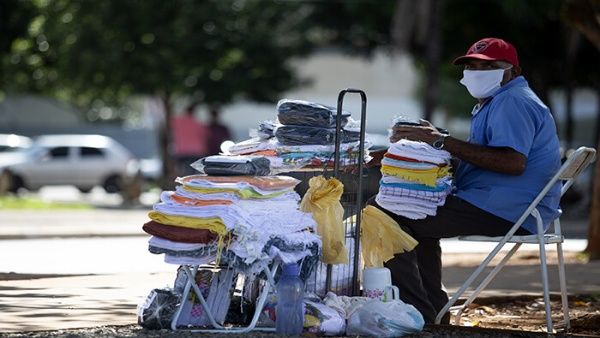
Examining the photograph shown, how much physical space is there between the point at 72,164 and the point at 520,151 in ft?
105

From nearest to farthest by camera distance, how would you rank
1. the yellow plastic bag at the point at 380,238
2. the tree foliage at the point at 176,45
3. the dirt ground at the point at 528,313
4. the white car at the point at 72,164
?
1. the yellow plastic bag at the point at 380,238
2. the dirt ground at the point at 528,313
3. the tree foliage at the point at 176,45
4. the white car at the point at 72,164

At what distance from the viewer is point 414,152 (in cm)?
741

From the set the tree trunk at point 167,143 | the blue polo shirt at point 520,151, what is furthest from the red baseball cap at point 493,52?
the tree trunk at point 167,143

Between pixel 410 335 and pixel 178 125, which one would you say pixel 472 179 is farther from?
pixel 178 125

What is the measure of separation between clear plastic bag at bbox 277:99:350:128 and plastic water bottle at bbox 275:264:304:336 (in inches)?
37.4

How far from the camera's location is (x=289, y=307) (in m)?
6.92

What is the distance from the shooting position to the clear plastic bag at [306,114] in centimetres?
747

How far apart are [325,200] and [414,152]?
59 centimetres

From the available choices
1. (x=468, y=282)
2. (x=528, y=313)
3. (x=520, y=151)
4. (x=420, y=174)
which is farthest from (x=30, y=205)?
(x=520, y=151)

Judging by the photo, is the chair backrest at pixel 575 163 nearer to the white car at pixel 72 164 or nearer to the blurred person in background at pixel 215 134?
the blurred person in background at pixel 215 134

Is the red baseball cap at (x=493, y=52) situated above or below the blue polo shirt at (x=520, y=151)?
above

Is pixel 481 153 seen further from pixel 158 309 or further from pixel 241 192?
pixel 158 309

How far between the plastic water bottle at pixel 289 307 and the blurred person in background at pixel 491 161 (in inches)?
30.7

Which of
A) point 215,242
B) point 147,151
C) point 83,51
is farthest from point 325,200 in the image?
point 147,151
